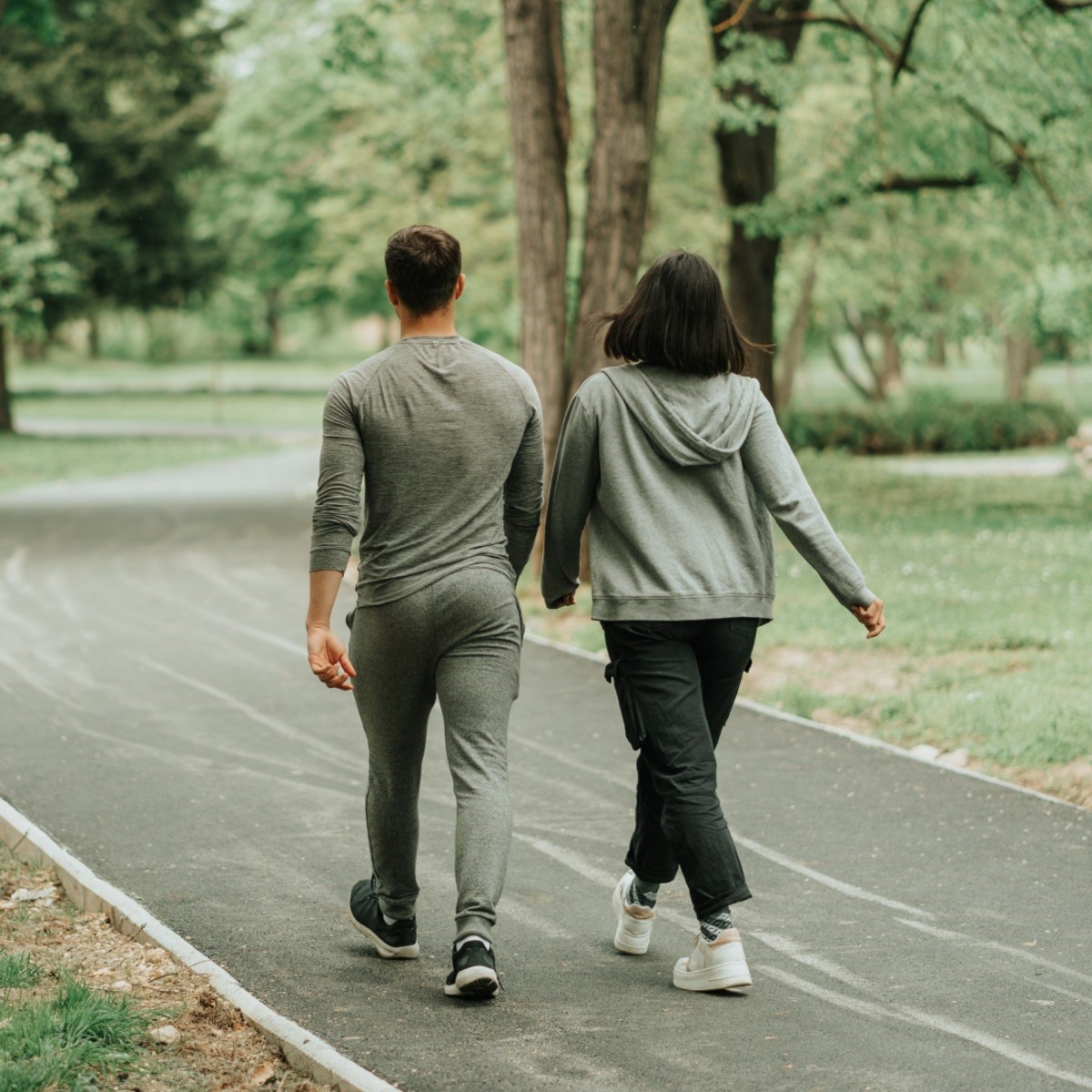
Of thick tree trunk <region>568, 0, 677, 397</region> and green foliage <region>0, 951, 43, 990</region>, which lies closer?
green foliage <region>0, 951, 43, 990</region>

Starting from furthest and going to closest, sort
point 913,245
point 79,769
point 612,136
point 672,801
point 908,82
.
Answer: point 913,245, point 908,82, point 612,136, point 79,769, point 672,801

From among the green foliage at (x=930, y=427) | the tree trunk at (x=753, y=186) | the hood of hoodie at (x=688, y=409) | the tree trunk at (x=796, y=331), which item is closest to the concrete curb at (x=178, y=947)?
the hood of hoodie at (x=688, y=409)

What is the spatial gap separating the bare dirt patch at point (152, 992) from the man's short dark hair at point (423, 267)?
193 centimetres

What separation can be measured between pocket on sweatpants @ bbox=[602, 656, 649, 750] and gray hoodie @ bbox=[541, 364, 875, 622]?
16cm

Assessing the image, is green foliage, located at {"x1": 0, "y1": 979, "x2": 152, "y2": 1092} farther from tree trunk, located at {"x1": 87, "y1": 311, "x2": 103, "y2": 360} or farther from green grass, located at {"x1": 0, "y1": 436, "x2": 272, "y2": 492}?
tree trunk, located at {"x1": 87, "y1": 311, "x2": 103, "y2": 360}

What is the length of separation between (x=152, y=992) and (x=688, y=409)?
214 centimetres

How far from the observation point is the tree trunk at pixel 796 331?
32306 millimetres

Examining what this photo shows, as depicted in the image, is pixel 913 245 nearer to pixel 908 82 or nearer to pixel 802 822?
pixel 908 82

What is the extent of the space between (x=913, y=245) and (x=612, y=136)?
65.9ft

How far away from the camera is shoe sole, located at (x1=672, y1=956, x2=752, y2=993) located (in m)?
4.48

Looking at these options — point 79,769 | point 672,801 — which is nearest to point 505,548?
point 672,801

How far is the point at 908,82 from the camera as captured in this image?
733 inches

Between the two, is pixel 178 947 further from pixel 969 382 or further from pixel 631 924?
pixel 969 382

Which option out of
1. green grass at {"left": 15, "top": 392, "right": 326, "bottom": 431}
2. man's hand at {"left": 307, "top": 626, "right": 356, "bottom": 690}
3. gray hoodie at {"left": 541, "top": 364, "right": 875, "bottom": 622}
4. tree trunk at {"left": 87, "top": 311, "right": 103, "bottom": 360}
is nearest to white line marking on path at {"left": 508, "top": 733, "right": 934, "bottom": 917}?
gray hoodie at {"left": 541, "top": 364, "right": 875, "bottom": 622}
